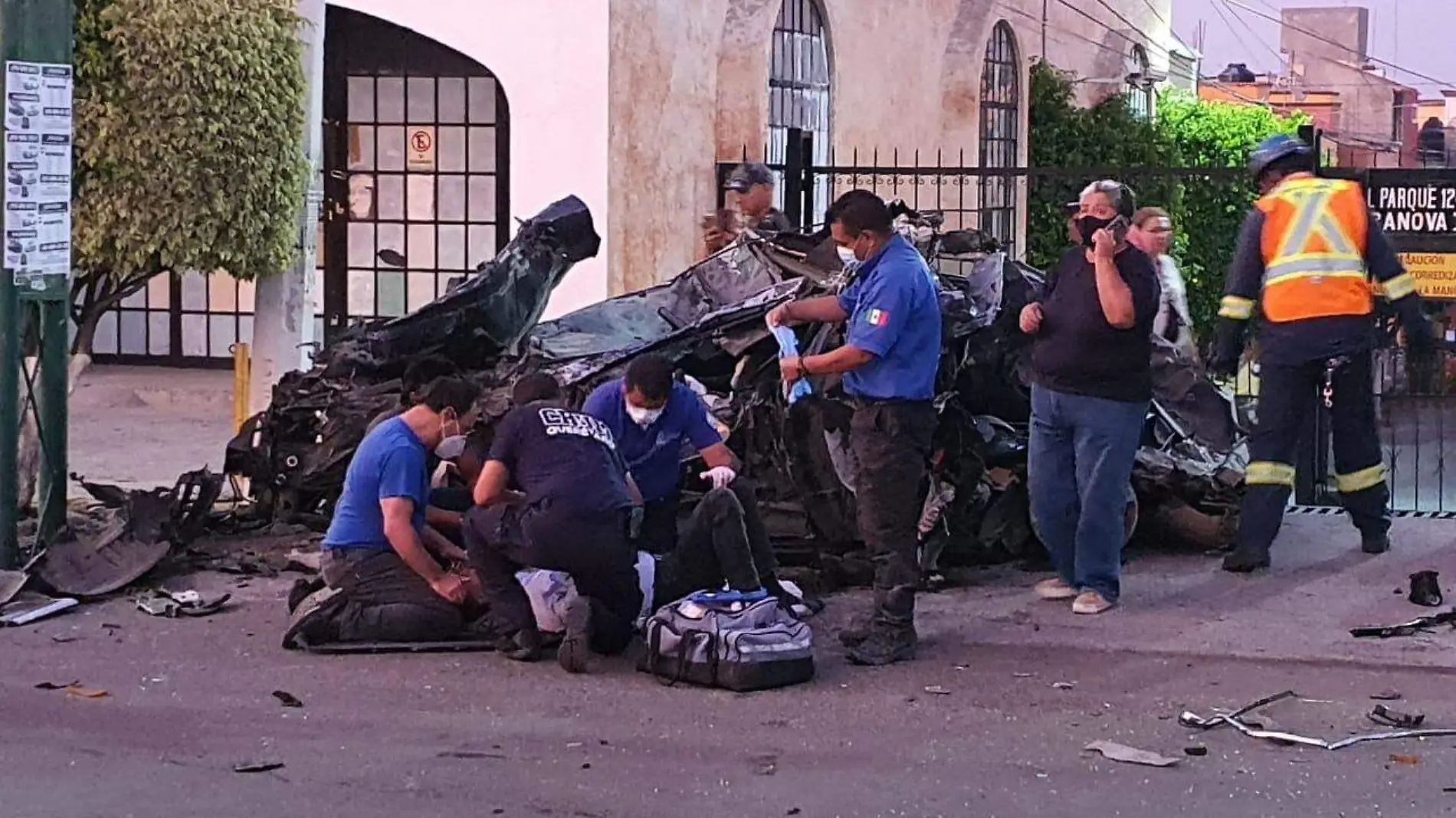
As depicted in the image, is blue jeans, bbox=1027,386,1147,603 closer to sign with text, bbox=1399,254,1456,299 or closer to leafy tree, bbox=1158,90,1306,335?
sign with text, bbox=1399,254,1456,299

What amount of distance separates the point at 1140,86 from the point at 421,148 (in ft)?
48.1

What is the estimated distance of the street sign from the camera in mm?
16719

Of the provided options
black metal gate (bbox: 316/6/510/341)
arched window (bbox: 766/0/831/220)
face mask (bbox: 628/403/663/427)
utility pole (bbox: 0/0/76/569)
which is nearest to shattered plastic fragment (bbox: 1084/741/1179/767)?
face mask (bbox: 628/403/663/427)

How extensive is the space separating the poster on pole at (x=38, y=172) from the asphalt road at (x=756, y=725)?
5.39 feet

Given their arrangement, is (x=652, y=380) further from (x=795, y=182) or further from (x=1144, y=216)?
(x=795, y=182)

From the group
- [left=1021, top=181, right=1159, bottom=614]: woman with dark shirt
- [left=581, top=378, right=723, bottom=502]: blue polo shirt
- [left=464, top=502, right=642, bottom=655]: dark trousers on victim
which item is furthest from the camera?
[left=1021, top=181, right=1159, bottom=614]: woman with dark shirt

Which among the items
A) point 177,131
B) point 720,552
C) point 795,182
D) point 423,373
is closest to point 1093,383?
point 720,552

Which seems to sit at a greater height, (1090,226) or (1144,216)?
(1144,216)

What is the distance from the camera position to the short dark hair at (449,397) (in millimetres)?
8102

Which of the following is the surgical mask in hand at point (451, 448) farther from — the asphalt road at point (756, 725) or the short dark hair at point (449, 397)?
the asphalt road at point (756, 725)

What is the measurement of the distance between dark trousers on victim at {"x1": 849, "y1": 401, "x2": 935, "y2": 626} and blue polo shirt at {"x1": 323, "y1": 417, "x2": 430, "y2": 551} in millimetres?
1689

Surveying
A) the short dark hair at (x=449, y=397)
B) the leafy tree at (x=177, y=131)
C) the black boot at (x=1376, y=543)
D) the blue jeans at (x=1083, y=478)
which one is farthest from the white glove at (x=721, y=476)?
the leafy tree at (x=177, y=131)

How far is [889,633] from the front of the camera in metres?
7.93

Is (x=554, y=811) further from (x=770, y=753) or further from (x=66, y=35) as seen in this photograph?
(x=66, y=35)
